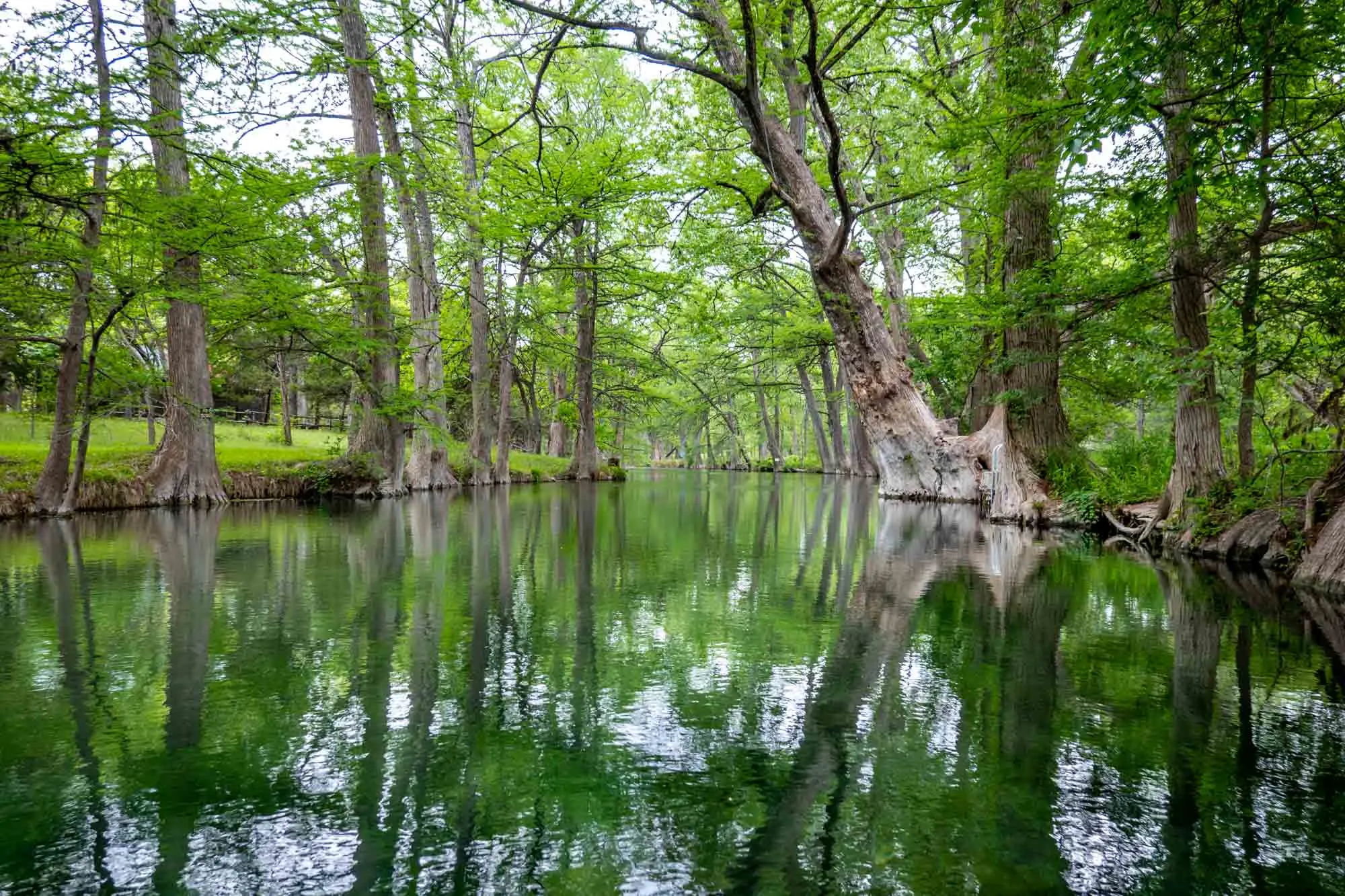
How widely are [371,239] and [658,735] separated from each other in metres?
12.6

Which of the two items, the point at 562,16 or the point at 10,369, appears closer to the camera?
the point at 562,16

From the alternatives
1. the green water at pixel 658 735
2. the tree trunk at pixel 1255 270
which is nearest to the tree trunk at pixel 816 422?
the tree trunk at pixel 1255 270

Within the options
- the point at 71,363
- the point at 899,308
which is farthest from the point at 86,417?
the point at 899,308

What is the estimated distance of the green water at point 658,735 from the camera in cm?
186

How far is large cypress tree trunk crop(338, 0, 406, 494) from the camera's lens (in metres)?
12.3

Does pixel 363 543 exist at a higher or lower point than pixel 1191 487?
lower

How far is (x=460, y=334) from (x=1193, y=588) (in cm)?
1952

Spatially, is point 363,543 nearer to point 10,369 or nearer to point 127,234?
point 127,234

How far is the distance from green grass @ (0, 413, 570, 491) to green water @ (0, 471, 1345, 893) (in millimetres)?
6378

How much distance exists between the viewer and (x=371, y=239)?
13.0m

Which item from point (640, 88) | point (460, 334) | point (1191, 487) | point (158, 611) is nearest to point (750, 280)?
point (640, 88)

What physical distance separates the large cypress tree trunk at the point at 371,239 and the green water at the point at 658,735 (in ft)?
25.1

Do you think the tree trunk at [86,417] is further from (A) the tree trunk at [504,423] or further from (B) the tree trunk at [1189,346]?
(B) the tree trunk at [1189,346]

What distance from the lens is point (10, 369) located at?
15.0 meters
